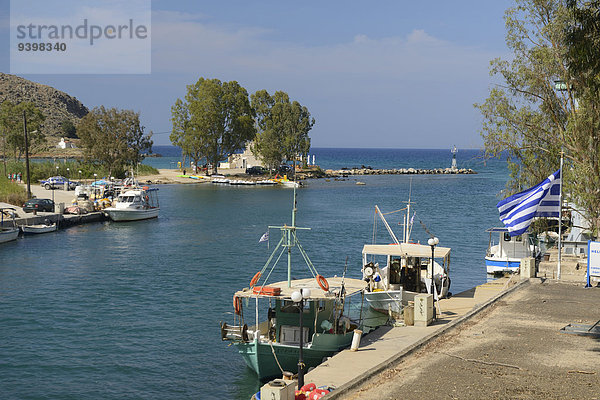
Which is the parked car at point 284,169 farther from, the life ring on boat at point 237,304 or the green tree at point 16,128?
the life ring on boat at point 237,304

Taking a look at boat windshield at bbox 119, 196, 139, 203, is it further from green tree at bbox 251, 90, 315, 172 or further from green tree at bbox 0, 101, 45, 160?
green tree at bbox 251, 90, 315, 172

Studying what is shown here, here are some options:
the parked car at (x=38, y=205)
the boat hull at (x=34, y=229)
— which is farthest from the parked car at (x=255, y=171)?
the boat hull at (x=34, y=229)

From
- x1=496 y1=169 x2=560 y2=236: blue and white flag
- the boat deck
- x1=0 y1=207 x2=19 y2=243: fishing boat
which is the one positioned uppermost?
x1=496 y1=169 x2=560 y2=236: blue and white flag

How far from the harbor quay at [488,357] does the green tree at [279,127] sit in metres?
113

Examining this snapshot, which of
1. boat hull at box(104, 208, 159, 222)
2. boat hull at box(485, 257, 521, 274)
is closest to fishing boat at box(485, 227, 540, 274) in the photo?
boat hull at box(485, 257, 521, 274)

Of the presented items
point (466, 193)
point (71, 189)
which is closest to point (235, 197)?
point (71, 189)

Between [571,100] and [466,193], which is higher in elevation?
[571,100]

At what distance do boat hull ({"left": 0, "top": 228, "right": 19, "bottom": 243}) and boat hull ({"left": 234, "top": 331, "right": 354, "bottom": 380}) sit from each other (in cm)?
3702

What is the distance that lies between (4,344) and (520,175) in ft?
104

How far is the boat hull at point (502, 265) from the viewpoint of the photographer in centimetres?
4109

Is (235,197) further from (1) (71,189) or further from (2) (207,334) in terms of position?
(2) (207,334)

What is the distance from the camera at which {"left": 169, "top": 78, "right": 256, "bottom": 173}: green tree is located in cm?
13462

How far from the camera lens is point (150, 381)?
22.8 m

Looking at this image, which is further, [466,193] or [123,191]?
[466,193]
